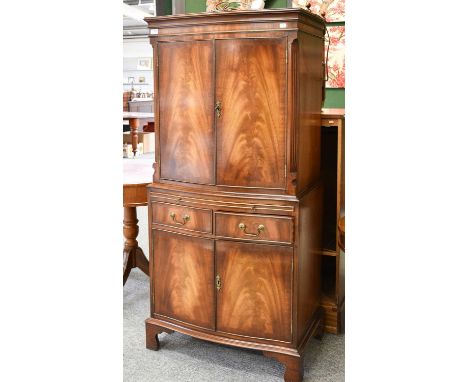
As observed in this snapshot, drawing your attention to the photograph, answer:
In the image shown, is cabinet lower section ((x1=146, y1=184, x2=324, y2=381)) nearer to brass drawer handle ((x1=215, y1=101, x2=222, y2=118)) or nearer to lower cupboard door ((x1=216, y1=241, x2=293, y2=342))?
lower cupboard door ((x1=216, y1=241, x2=293, y2=342))

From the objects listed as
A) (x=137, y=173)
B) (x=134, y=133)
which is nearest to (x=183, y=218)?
(x=137, y=173)

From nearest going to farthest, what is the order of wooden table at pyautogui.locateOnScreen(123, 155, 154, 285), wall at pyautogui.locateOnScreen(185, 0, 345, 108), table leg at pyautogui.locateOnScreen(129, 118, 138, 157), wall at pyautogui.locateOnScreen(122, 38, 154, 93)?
wooden table at pyautogui.locateOnScreen(123, 155, 154, 285), wall at pyautogui.locateOnScreen(185, 0, 345, 108), table leg at pyautogui.locateOnScreen(129, 118, 138, 157), wall at pyautogui.locateOnScreen(122, 38, 154, 93)

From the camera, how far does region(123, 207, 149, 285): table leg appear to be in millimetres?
3570

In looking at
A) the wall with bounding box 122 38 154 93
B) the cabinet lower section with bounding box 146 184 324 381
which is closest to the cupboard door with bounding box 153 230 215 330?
the cabinet lower section with bounding box 146 184 324 381

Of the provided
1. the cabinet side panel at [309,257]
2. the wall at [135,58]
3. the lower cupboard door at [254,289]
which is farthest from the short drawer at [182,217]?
the wall at [135,58]

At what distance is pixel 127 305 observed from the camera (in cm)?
341

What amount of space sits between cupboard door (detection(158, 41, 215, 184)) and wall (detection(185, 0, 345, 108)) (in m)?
1.21

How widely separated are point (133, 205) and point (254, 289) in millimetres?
1153

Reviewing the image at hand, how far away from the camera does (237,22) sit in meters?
2.31
